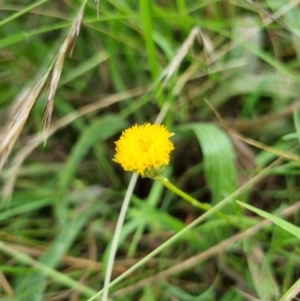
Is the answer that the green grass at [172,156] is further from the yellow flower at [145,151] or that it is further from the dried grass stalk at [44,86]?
the yellow flower at [145,151]

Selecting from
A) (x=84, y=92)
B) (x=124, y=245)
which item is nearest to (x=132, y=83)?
(x=84, y=92)

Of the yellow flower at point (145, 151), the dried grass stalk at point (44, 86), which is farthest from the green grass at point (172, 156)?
the yellow flower at point (145, 151)

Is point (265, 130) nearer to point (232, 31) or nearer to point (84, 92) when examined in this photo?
point (232, 31)

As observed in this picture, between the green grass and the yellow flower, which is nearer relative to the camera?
the yellow flower

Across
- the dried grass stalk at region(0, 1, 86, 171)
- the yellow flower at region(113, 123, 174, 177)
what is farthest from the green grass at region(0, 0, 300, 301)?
the yellow flower at region(113, 123, 174, 177)

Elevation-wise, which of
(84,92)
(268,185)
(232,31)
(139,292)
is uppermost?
(232,31)

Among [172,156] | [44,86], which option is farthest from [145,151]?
[172,156]

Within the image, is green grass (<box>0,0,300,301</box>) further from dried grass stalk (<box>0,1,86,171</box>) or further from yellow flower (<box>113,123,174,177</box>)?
yellow flower (<box>113,123,174,177</box>)
